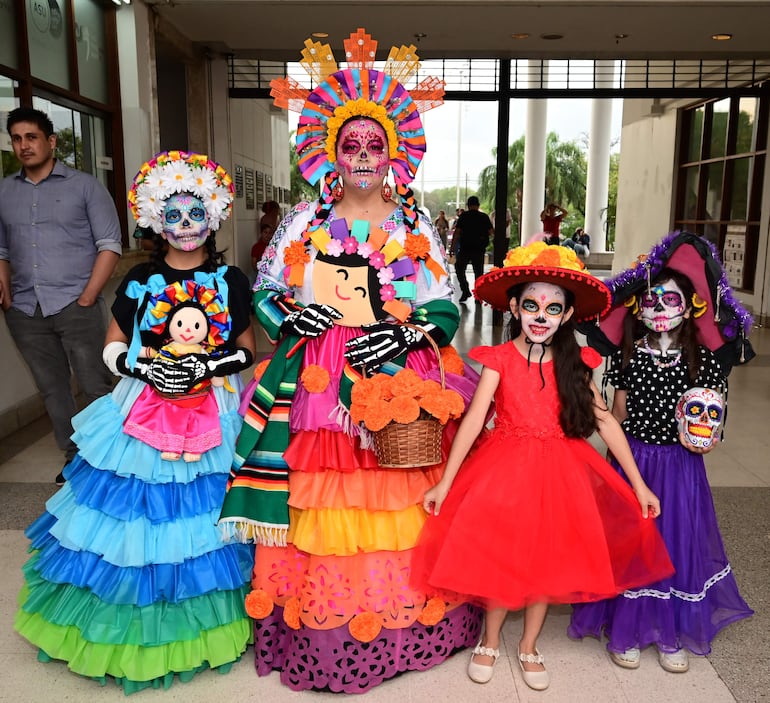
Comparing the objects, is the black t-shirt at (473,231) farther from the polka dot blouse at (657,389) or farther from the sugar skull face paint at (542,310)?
the sugar skull face paint at (542,310)

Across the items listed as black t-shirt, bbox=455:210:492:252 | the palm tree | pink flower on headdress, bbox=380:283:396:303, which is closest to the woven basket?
pink flower on headdress, bbox=380:283:396:303

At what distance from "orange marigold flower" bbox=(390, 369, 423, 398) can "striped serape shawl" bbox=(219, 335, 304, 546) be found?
404 millimetres

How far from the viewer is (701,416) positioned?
2361mm

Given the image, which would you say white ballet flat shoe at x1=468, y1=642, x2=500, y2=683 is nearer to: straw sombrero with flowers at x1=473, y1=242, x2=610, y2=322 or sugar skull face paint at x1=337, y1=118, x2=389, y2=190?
straw sombrero with flowers at x1=473, y1=242, x2=610, y2=322

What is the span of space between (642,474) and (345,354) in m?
1.07

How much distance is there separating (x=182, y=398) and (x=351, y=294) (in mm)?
621

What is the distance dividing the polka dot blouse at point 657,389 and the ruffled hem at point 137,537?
1416mm

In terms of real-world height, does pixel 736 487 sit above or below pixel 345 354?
below

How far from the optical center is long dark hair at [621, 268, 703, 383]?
243 cm

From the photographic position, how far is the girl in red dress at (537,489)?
7.06 feet

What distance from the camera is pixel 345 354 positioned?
2.33 m

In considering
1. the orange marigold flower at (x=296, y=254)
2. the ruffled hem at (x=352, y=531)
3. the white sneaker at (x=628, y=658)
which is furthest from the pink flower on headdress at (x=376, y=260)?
the white sneaker at (x=628, y=658)

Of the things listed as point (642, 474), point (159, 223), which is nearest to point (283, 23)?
point (159, 223)

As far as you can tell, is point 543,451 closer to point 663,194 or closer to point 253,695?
point 253,695
